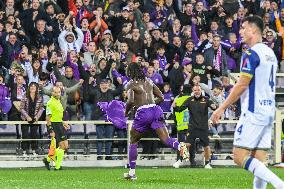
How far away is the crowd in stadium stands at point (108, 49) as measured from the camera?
982 inches

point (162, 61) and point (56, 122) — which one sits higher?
point (162, 61)

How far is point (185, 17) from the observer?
1128 inches

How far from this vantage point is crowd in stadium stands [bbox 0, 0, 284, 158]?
2494 centimetres

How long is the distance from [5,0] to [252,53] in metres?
17.4

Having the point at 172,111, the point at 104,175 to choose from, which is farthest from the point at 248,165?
the point at 172,111

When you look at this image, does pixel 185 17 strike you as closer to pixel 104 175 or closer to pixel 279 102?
pixel 279 102

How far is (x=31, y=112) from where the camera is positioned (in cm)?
2452

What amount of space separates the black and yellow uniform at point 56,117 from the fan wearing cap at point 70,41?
3810 millimetres

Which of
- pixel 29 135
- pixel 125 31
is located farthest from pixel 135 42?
pixel 29 135

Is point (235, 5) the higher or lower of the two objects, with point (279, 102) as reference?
higher

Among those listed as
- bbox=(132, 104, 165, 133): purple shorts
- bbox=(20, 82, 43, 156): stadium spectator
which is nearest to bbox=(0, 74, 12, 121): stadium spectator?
bbox=(20, 82, 43, 156): stadium spectator

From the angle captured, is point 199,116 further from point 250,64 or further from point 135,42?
point 250,64

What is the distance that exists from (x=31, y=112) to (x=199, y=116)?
4.43 m

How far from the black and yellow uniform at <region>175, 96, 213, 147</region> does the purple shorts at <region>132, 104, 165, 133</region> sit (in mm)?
5637
